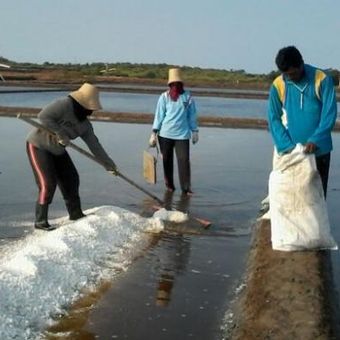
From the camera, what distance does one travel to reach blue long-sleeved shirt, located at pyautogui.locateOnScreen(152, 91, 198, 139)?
27.2 ft

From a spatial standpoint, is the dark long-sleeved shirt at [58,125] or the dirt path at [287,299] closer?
the dirt path at [287,299]

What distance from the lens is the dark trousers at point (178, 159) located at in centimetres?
820

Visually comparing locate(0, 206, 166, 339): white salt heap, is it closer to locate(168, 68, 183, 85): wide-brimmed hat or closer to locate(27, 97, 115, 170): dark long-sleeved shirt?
locate(27, 97, 115, 170): dark long-sleeved shirt

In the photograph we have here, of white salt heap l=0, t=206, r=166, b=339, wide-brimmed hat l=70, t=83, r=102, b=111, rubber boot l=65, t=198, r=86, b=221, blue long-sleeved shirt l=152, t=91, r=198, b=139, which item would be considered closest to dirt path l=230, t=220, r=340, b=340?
white salt heap l=0, t=206, r=166, b=339

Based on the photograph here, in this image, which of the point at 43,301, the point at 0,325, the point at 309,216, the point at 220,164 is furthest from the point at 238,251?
the point at 220,164

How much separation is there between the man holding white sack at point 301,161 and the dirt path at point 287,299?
14 cm

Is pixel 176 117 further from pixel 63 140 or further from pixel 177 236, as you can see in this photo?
A: pixel 63 140

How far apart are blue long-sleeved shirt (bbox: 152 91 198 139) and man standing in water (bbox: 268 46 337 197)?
3330 millimetres

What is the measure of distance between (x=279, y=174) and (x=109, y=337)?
6.08 ft

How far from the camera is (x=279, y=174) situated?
4.84 m

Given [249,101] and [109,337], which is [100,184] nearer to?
[109,337]

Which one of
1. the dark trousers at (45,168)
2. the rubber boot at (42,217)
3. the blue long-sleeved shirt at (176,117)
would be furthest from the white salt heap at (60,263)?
the blue long-sleeved shirt at (176,117)

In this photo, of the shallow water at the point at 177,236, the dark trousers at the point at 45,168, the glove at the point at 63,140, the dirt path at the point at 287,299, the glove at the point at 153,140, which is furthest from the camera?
the glove at the point at 153,140

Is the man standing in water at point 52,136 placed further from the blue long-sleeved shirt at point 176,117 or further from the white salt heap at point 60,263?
the blue long-sleeved shirt at point 176,117
